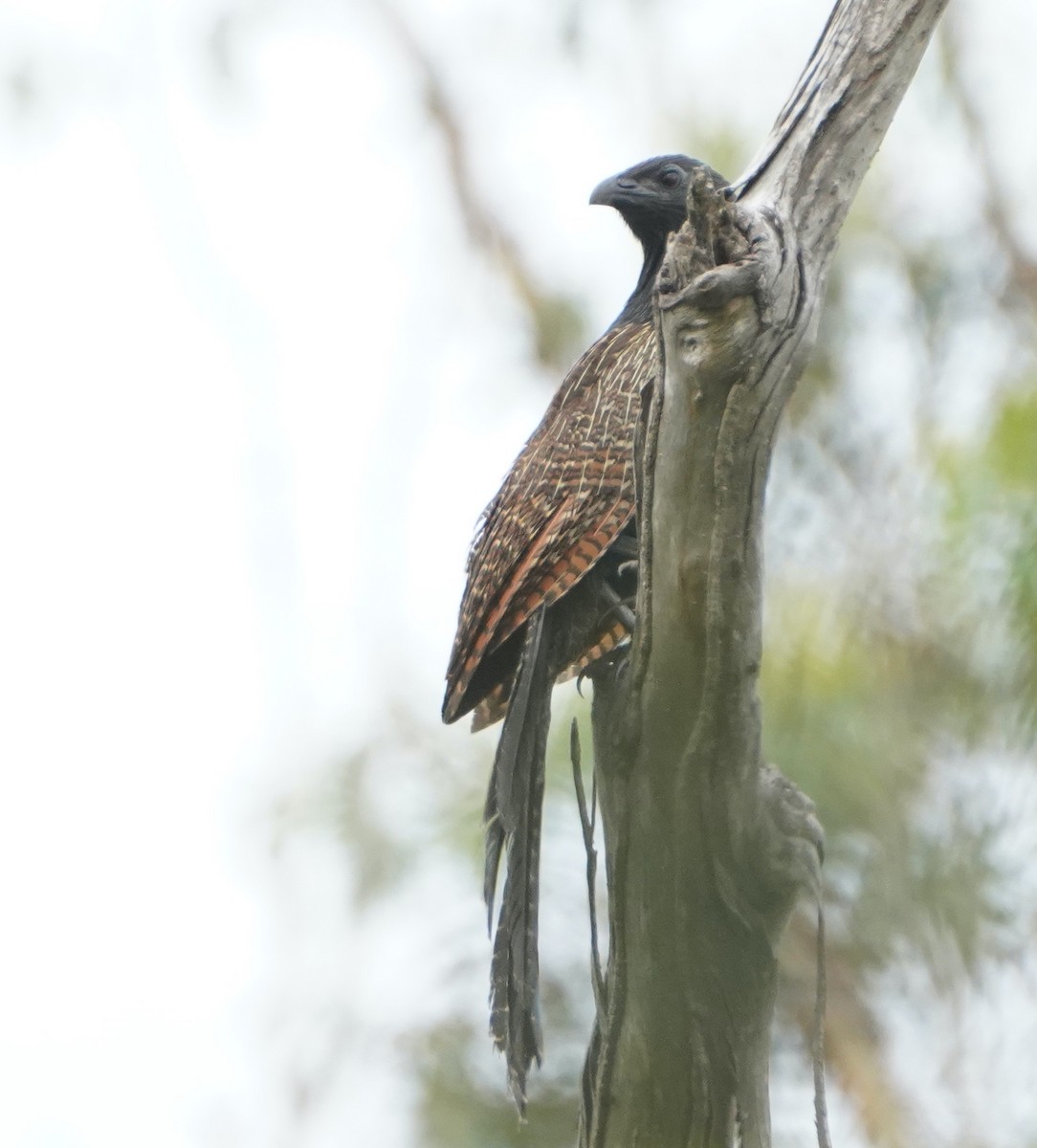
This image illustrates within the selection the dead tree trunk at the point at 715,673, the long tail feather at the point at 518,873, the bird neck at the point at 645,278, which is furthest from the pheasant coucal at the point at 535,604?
the bird neck at the point at 645,278

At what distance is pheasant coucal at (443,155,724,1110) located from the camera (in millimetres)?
3352

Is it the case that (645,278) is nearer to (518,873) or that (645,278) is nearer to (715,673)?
(518,873)

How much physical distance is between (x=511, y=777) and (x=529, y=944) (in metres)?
0.37

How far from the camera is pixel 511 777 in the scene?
3.39m

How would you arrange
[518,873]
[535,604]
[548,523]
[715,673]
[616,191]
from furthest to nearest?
1. [616,191]
2. [548,523]
3. [535,604]
4. [518,873]
5. [715,673]

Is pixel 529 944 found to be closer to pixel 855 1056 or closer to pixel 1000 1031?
pixel 1000 1031

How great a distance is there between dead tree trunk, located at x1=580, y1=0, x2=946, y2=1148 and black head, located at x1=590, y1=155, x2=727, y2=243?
2141mm

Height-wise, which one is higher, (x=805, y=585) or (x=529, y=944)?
(x=805, y=585)

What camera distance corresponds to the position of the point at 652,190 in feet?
16.6

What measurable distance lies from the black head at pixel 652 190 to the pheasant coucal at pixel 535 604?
26.3 inches

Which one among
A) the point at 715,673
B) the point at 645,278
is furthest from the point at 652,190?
the point at 715,673

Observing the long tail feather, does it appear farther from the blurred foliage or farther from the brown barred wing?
the blurred foliage

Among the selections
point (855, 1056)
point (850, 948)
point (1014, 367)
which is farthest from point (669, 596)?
point (1014, 367)

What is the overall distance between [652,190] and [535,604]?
191 cm
